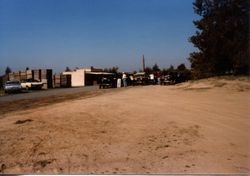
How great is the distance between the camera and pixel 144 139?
658cm

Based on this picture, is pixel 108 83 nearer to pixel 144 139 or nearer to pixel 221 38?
pixel 221 38

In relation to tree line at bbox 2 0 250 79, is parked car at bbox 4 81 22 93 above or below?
below

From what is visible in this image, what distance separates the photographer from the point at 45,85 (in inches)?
1561

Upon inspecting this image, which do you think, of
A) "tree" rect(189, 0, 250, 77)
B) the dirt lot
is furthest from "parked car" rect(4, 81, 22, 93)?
"tree" rect(189, 0, 250, 77)

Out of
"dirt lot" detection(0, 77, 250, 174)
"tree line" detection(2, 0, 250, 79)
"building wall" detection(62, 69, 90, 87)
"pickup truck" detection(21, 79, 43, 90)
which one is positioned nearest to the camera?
"dirt lot" detection(0, 77, 250, 174)

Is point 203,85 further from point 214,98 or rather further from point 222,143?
point 222,143

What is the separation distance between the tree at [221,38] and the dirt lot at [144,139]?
30 centimetres

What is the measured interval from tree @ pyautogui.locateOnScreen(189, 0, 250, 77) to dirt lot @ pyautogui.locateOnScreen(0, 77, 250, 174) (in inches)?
11.8

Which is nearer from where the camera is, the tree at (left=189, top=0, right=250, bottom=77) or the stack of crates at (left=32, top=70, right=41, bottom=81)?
the tree at (left=189, top=0, right=250, bottom=77)

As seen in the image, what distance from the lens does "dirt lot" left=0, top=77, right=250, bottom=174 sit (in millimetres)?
5582

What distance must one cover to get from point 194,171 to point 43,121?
3477 mm

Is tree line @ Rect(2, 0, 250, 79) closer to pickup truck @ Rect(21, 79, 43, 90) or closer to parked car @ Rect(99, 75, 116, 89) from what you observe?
parked car @ Rect(99, 75, 116, 89)

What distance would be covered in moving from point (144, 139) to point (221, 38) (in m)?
2.18

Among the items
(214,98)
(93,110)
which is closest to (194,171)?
(214,98)
